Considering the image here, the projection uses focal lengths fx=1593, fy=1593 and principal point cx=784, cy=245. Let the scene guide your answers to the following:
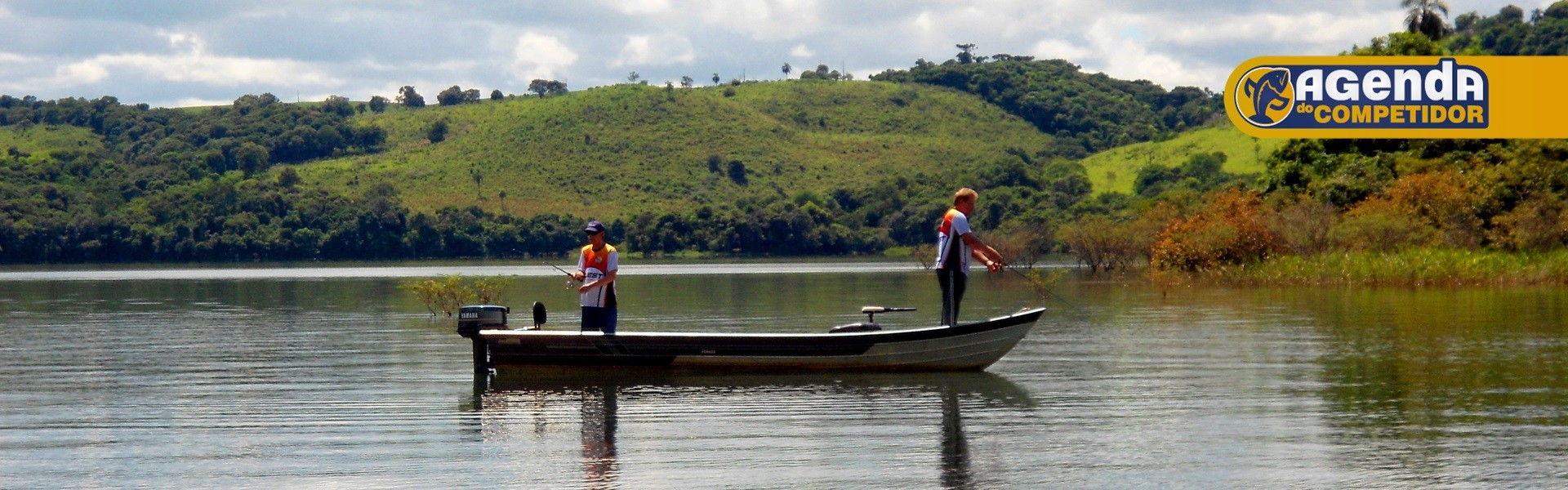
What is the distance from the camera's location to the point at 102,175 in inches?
5630

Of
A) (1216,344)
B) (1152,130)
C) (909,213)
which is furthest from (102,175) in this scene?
(1216,344)

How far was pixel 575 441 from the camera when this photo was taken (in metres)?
12.8

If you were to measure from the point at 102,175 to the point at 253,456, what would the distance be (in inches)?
5631

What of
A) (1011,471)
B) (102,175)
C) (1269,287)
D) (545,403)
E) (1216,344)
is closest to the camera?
(1011,471)

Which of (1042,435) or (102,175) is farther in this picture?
(102,175)

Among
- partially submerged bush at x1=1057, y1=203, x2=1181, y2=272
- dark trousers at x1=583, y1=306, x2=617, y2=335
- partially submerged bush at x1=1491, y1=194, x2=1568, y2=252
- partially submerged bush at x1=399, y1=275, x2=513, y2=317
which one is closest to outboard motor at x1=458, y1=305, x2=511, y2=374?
dark trousers at x1=583, y1=306, x2=617, y2=335

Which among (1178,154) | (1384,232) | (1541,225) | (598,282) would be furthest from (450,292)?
(1178,154)

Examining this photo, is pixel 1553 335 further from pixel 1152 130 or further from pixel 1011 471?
pixel 1152 130

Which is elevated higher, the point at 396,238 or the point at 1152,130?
the point at 1152,130

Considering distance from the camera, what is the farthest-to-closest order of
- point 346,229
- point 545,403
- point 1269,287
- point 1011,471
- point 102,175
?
1. point 102,175
2. point 346,229
3. point 1269,287
4. point 545,403
5. point 1011,471

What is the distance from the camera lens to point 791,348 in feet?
58.5

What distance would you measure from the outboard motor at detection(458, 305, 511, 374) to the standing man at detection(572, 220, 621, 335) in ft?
3.63

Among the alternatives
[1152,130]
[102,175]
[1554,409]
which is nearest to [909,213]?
[1152,130]

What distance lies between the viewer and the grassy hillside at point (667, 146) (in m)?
143
